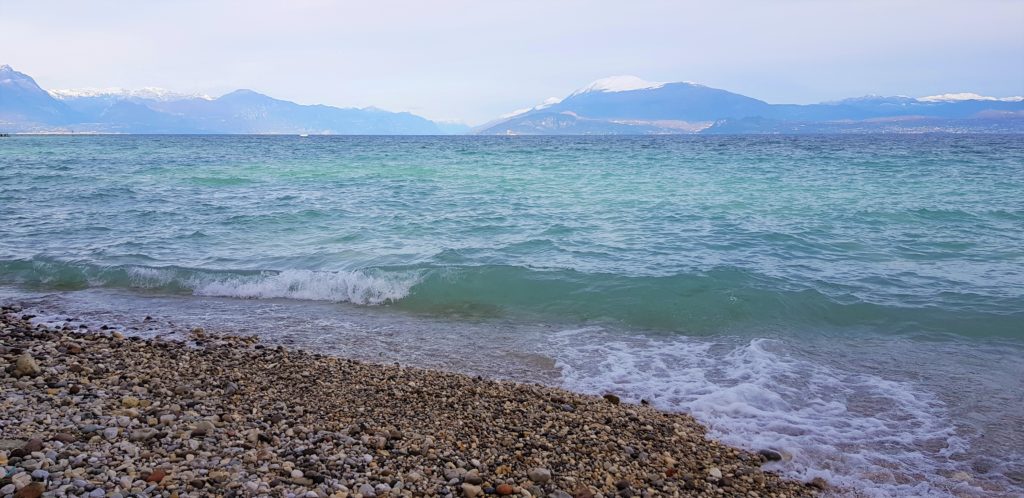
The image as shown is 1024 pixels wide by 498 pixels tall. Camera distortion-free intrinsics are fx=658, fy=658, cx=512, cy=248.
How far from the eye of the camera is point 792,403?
7.14 meters

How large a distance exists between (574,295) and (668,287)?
1710 millimetres

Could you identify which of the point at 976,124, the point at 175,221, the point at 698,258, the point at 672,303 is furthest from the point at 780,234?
the point at 976,124

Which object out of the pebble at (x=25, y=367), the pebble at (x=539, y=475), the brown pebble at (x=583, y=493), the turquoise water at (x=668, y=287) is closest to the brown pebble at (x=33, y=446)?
the pebble at (x=25, y=367)

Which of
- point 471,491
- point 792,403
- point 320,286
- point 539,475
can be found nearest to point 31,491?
point 471,491

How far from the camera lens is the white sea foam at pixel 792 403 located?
5742mm

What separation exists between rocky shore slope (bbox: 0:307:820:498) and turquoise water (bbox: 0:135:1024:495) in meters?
1.11

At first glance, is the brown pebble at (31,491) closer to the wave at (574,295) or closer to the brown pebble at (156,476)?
the brown pebble at (156,476)

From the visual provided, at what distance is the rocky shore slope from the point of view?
14.9 ft

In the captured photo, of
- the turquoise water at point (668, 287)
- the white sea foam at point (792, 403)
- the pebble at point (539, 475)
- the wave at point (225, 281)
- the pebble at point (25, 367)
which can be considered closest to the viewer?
the pebble at point (539, 475)

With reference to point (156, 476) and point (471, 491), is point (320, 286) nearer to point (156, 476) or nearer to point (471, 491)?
point (156, 476)

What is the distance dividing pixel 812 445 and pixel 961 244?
39.4 ft

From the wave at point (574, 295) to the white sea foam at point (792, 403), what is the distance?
119 cm

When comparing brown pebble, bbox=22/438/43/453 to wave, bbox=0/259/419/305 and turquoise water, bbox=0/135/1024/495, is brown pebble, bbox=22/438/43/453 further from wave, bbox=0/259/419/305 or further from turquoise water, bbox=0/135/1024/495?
wave, bbox=0/259/419/305

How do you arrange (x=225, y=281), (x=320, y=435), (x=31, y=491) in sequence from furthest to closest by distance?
(x=225, y=281), (x=320, y=435), (x=31, y=491)
